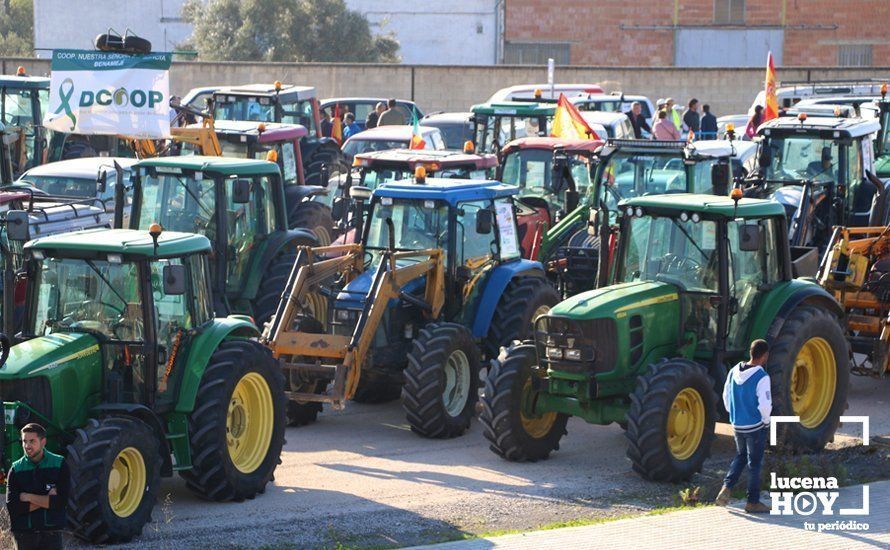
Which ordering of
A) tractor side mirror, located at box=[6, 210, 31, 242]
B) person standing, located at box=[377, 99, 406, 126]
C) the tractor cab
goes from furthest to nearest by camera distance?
person standing, located at box=[377, 99, 406, 126]
the tractor cab
tractor side mirror, located at box=[6, 210, 31, 242]

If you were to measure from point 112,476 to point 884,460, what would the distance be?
6.87m

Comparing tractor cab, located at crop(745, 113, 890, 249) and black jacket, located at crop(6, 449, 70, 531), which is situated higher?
tractor cab, located at crop(745, 113, 890, 249)

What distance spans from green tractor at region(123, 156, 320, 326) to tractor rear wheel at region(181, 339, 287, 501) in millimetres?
4158

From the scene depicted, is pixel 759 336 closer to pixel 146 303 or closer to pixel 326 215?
pixel 146 303

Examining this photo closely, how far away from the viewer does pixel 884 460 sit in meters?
13.6

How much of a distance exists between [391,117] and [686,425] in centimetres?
1815

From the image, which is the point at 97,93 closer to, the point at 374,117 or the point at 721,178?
Answer: the point at 721,178

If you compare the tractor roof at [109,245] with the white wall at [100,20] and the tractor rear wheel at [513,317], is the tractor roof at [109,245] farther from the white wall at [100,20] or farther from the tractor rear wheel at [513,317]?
the white wall at [100,20]

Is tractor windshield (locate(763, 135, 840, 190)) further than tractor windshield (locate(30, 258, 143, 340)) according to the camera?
Yes

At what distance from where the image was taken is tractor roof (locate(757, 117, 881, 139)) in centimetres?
1934

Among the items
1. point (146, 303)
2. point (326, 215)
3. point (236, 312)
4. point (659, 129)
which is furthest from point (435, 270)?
point (659, 129)

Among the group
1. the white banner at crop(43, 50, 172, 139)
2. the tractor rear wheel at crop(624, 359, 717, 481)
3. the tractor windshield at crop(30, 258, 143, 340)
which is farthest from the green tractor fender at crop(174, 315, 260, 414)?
the white banner at crop(43, 50, 172, 139)

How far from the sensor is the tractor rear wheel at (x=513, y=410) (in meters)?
13.3

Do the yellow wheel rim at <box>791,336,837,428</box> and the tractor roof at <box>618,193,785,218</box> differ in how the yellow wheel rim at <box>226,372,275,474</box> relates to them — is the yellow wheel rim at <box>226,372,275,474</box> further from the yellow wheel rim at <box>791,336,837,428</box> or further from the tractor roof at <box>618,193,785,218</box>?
the yellow wheel rim at <box>791,336,837,428</box>
